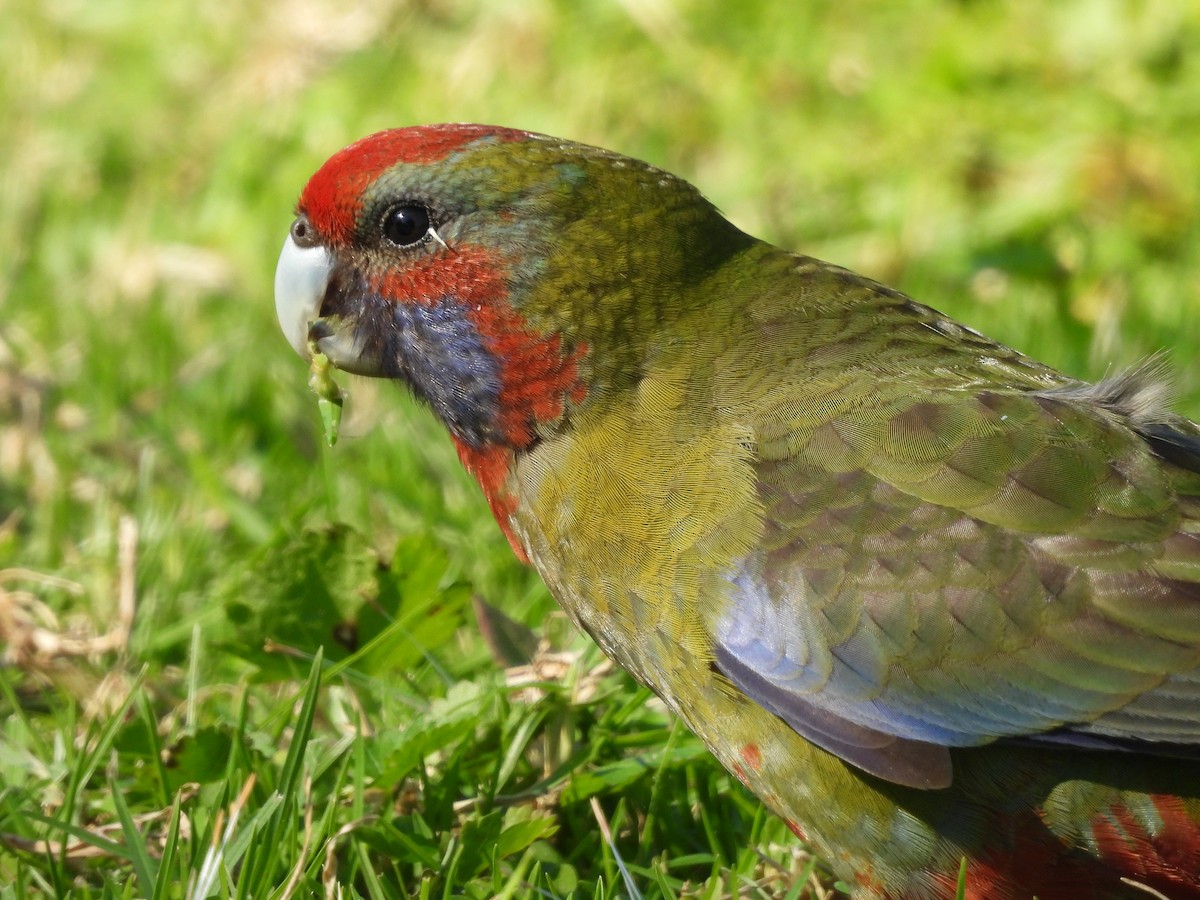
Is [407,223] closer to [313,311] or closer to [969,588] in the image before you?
[313,311]

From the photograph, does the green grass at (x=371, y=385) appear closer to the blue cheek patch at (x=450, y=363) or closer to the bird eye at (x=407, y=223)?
the blue cheek patch at (x=450, y=363)

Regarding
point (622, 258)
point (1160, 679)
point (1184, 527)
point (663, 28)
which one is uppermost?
point (663, 28)

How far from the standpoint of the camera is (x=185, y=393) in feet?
15.2

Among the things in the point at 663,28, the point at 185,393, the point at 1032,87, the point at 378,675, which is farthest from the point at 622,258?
the point at 663,28

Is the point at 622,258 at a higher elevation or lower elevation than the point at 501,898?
higher

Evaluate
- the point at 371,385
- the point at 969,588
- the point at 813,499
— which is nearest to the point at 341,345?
the point at 813,499

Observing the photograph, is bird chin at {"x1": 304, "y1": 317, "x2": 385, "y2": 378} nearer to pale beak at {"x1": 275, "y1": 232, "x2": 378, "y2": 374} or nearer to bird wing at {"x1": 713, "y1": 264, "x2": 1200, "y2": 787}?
pale beak at {"x1": 275, "y1": 232, "x2": 378, "y2": 374}

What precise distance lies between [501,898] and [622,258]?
1.13m

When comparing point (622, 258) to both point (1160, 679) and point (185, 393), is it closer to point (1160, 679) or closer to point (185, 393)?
point (1160, 679)

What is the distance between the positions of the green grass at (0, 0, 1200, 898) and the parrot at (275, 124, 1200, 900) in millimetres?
326

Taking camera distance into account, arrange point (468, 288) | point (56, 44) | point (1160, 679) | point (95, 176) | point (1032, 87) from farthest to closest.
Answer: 1. point (56, 44)
2. point (95, 176)
3. point (1032, 87)
4. point (468, 288)
5. point (1160, 679)

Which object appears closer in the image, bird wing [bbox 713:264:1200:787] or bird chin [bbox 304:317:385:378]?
bird wing [bbox 713:264:1200:787]

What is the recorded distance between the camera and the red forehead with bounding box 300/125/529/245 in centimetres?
287

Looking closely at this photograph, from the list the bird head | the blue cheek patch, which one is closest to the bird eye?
the bird head
